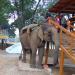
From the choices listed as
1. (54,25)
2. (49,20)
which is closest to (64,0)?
(49,20)

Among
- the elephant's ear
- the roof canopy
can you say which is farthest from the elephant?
the roof canopy

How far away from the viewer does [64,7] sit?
18656 mm

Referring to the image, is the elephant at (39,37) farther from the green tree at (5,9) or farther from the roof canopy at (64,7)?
the green tree at (5,9)

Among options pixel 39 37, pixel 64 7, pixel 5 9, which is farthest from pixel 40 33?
pixel 5 9

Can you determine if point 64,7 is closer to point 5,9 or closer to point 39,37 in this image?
point 39,37

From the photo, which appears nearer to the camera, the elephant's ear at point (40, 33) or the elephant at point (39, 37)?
the elephant at point (39, 37)

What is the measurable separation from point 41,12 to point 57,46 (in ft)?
64.1

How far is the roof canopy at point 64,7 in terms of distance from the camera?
16844mm

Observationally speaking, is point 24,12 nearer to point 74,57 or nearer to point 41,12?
point 41,12

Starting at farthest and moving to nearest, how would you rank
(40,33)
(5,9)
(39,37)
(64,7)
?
(5,9)
(64,7)
(39,37)
(40,33)

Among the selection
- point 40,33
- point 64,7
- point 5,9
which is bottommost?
point 5,9

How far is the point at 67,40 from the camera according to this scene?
1095 cm

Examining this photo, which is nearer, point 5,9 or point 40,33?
point 40,33

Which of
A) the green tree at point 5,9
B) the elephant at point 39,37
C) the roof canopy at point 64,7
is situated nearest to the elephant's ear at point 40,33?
the elephant at point 39,37
